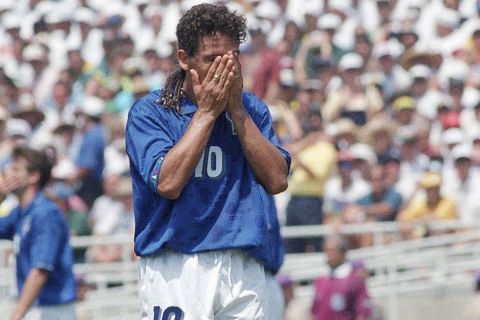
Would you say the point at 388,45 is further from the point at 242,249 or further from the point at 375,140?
the point at 242,249

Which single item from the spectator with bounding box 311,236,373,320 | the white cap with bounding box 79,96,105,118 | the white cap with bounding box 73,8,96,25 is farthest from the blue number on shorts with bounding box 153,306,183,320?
the white cap with bounding box 73,8,96,25

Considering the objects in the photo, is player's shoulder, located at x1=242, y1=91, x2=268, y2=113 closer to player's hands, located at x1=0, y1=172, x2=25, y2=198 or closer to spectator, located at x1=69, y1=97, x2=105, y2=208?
player's hands, located at x1=0, y1=172, x2=25, y2=198

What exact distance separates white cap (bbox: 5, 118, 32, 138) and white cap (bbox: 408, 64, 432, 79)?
430 centimetres

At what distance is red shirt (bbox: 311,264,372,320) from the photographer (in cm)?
1219

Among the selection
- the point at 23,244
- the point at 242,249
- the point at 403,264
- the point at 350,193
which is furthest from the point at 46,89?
the point at 242,249

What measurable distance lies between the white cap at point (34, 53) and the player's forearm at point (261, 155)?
12523 millimetres

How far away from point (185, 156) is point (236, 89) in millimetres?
339

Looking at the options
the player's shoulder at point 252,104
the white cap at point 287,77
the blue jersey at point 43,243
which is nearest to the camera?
the player's shoulder at point 252,104

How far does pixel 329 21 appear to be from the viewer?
1755cm

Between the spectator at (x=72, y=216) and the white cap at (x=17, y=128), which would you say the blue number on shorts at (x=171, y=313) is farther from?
the white cap at (x=17, y=128)

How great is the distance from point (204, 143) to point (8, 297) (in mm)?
7671

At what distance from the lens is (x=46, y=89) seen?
17469mm

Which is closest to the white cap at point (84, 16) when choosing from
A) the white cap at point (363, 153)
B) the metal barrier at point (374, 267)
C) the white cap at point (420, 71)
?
the white cap at point (420, 71)

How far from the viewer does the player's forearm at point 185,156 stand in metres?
5.59
